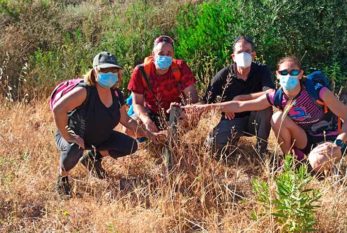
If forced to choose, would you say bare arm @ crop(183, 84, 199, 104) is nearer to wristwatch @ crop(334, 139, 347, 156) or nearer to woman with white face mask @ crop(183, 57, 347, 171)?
woman with white face mask @ crop(183, 57, 347, 171)

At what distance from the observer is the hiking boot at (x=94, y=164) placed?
4.02 metres

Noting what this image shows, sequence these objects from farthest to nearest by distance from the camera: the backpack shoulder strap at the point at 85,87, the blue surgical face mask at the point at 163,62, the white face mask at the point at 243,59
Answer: the blue surgical face mask at the point at 163,62 < the white face mask at the point at 243,59 < the backpack shoulder strap at the point at 85,87

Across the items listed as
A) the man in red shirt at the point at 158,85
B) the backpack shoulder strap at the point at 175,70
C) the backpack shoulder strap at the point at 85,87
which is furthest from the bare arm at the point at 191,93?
the backpack shoulder strap at the point at 85,87

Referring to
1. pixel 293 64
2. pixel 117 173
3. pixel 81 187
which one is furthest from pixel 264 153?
pixel 81 187

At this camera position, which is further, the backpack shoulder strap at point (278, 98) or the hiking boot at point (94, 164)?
the hiking boot at point (94, 164)

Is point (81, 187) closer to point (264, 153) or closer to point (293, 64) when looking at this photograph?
point (264, 153)

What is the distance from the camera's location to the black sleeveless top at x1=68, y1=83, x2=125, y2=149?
375cm

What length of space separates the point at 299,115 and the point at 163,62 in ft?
4.07

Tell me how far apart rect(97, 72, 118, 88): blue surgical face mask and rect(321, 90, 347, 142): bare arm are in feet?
5.12

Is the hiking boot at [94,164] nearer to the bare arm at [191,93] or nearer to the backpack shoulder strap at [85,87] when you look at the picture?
the backpack shoulder strap at [85,87]

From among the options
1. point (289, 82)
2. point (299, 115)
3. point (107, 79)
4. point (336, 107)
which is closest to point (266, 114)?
point (299, 115)

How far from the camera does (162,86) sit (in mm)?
4480

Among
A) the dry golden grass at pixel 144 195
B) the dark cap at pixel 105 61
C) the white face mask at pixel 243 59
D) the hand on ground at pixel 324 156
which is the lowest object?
the dry golden grass at pixel 144 195

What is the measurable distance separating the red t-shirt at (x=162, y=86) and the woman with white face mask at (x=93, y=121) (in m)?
0.48
